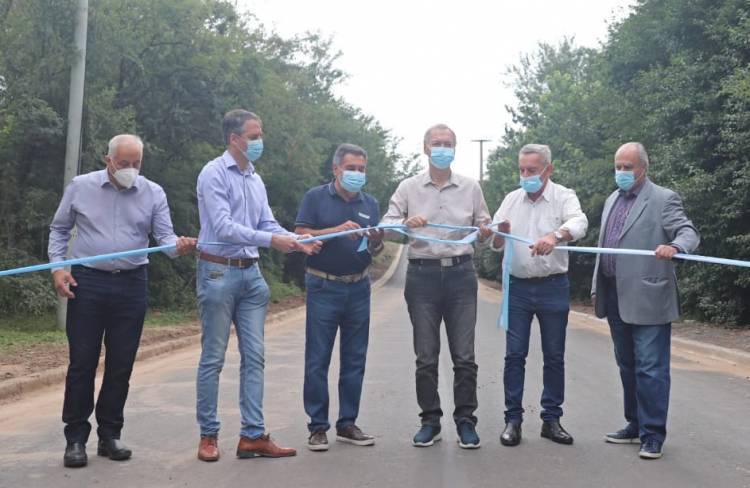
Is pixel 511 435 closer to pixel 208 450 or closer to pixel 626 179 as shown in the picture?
pixel 626 179

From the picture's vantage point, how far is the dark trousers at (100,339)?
5.43 metres

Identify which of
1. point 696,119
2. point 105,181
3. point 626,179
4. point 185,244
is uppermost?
point 696,119

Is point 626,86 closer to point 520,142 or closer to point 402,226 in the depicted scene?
point 402,226

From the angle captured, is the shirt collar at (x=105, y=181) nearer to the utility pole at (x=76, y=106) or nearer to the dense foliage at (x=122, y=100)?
the utility pole at (x=76, y=106)

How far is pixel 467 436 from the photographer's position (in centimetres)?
588

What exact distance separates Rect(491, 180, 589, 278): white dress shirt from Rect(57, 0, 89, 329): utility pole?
8353 mm

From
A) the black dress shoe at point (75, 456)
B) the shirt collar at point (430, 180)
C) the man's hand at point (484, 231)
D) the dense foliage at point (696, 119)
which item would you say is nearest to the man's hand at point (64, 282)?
the black dress shoe at point (75, 456)

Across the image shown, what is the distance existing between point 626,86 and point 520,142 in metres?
24.7

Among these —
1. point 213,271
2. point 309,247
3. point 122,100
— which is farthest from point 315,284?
point 122,100

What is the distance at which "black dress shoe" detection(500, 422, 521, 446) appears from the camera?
592cm

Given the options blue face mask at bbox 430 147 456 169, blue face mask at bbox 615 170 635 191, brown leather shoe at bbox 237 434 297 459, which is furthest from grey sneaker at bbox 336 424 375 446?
blue face mask at bbox 615 170 635 191

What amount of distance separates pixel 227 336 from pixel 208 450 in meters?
0.75

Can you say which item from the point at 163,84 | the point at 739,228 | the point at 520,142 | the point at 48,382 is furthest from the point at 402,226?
the point at 520,142

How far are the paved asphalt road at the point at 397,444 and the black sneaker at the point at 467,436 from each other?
7 centimetres
